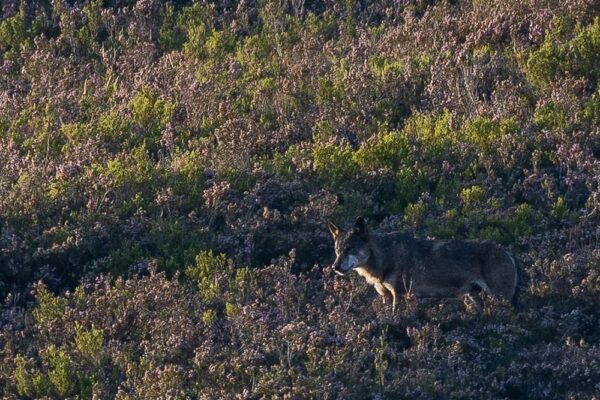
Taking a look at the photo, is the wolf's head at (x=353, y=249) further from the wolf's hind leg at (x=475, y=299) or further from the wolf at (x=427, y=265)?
the wolf's hind leg at (x=475, y=299)

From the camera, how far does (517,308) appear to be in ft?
38.0

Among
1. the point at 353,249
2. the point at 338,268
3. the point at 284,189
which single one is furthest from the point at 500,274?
the point at 284,189

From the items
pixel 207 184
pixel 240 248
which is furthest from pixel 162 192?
pixel 240 248

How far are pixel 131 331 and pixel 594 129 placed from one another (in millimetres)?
6207

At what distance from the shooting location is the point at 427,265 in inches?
459

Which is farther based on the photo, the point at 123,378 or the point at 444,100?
the point at 444,100

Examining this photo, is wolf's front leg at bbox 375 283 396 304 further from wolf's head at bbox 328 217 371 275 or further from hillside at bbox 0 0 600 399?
wolf's head at bbox 328 217 371 275

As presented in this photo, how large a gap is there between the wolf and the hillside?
0.18m

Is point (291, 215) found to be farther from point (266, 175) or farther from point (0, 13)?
point (0, 13)

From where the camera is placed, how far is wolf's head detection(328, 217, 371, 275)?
11695 mm

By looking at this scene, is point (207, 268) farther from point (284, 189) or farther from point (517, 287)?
point (517, 287)

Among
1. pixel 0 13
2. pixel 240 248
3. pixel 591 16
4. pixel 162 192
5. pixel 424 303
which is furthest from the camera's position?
pixel 0 13

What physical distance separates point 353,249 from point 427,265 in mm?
700

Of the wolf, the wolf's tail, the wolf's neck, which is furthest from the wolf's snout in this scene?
the wolf's tail
